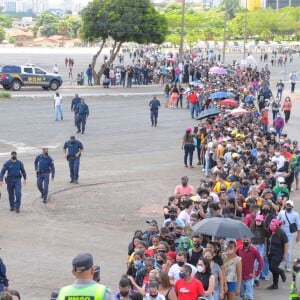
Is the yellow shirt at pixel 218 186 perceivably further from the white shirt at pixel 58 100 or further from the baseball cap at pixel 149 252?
the white shirt at pixel 58 100

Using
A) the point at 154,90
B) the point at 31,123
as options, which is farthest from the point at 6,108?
the point at 154,90

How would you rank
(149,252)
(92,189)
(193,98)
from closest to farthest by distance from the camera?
(149,252), (92,189), (193,98)

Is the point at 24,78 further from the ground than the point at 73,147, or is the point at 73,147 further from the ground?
the point at 73,147

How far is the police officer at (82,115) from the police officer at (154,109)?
130 inches

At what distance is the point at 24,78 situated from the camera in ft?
A: 161

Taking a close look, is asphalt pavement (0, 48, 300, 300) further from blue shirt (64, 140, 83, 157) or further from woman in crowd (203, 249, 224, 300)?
woman in crowd (203, 249, 224, 300)

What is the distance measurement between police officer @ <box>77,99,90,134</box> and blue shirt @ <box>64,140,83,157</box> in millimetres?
9430

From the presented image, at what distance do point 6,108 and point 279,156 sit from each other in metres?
21.3

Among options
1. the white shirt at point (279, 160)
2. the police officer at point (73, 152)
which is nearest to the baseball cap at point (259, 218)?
the white shirt at point (279, 160)

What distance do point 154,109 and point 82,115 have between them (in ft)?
13.0

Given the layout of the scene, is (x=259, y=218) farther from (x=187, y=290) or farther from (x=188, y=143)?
(x=188, y=143)

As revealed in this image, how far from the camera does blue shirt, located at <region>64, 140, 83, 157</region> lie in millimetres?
23239

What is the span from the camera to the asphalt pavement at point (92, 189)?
15766 mm

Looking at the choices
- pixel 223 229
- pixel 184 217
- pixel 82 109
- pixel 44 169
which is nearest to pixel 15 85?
pixel 82 109
